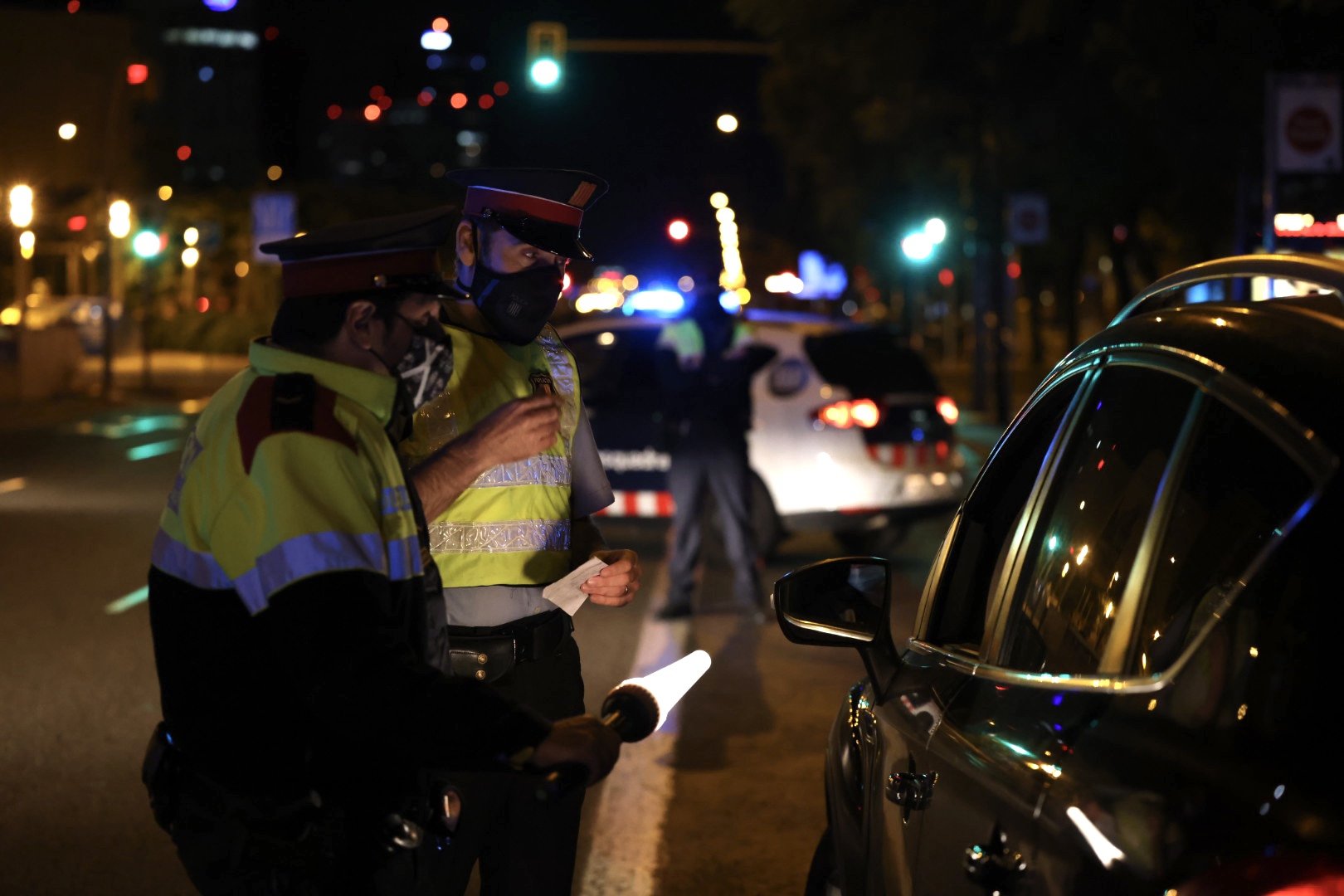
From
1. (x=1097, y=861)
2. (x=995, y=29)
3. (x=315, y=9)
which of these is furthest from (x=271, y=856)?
(x=315, y=9)

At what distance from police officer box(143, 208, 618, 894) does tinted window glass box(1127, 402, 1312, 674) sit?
0.83 meters

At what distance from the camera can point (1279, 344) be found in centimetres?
221

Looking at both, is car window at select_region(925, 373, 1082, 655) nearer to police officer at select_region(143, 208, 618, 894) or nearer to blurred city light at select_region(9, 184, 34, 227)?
police officer at select_region(143, 208, 618, 894)

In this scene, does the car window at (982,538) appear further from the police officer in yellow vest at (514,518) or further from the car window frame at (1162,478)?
the police officer in yellow vest at (514,518)

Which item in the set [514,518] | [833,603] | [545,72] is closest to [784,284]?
[545,72]

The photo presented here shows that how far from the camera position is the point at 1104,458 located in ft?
8.60

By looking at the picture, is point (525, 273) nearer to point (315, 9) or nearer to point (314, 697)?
point (314, 697)

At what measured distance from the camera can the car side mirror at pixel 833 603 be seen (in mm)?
3236

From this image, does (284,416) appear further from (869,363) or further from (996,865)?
(869,363)

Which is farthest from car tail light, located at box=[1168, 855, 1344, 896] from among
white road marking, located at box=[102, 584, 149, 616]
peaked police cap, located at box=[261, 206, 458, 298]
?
white road marking, located at box=[102, 584, 149, 616]

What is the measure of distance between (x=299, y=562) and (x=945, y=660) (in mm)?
1155

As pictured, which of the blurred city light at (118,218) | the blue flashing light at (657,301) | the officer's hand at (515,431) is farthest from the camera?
the blurred city light at (118,218)

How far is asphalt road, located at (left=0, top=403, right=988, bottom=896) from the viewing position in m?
5.72

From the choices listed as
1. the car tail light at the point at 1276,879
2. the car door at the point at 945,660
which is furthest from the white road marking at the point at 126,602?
the car tail light at the point at 1276,879
